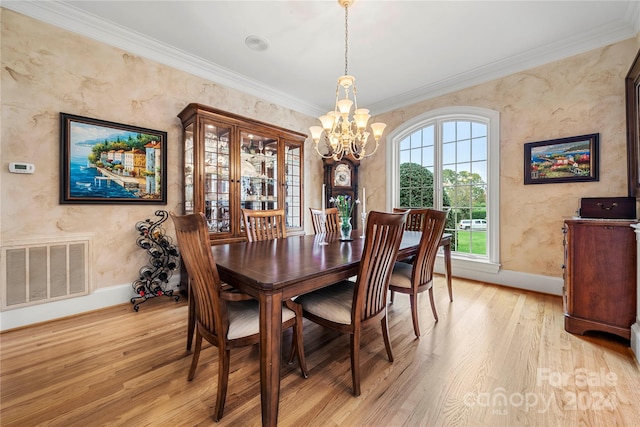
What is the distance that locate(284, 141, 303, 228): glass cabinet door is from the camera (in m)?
3.74

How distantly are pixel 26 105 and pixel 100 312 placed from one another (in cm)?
195

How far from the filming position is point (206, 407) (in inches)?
51.4

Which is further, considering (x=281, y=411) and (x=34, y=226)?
(x=34, y=226)

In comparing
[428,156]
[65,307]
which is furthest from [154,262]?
[428,156]

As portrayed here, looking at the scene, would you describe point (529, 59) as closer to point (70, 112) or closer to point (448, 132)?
point (448, 132)

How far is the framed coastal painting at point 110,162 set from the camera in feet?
7.70

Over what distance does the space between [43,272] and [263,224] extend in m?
1.94

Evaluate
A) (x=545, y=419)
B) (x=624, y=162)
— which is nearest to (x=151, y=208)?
(x=545, y=419)

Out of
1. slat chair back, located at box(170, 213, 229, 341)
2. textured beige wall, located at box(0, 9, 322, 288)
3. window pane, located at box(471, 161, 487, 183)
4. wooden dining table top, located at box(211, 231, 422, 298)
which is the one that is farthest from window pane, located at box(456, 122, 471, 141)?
slat chair back, located at box(170, 213, 229, 341)

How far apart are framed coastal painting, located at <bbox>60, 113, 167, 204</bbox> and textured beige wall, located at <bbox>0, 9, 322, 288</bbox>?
8 centimetres

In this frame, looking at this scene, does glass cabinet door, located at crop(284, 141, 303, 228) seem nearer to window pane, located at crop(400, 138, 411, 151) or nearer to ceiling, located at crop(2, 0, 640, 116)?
ceiling, located at crop(2, 0, 640, 116)

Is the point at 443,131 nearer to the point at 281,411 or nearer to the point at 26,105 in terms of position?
the point at 281,411

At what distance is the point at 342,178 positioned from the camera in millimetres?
4523

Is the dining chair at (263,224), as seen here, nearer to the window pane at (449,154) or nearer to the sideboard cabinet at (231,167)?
the sideboard cabinet at (231,167)
